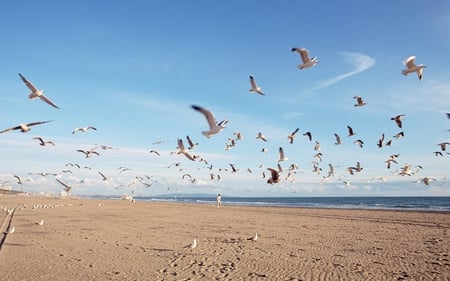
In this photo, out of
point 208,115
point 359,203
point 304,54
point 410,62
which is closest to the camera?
point 208,115

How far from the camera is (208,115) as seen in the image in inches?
396

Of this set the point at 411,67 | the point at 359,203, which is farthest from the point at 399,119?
the point at 359,203

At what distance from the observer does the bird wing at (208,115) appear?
31.1 ft

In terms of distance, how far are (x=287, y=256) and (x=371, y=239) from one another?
20.6 ft

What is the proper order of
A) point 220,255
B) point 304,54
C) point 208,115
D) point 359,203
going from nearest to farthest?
1. point 208,115
2. point 220,255
3. point 304,54
4. point 359,203

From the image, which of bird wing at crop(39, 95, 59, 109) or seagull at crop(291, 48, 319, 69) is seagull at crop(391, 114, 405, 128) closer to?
seagull at crop(291, 48, 319, 69)

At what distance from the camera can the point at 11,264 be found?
39.4ft

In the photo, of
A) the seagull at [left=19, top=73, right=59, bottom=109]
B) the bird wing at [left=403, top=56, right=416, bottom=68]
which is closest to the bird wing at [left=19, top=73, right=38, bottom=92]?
the seagull at [left=19, top=73, right=59, bottom=109]

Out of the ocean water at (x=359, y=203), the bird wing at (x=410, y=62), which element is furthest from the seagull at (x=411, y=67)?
the ocean water at (x=359, y=203)

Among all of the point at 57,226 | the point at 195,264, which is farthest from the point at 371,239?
the point at 57,226

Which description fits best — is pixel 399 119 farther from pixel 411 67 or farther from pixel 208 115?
pixel 208 115

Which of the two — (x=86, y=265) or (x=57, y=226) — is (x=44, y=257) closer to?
(x=86, y=265)

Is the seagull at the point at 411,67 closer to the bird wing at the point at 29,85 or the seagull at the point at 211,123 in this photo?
the seagull at the point at 211,123

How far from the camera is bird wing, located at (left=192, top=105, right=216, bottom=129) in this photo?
9.47 meters
